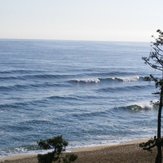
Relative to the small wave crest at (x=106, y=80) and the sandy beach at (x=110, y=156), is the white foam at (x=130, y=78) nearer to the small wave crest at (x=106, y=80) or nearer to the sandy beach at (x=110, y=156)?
the small wave crest at (x=106, y=80)

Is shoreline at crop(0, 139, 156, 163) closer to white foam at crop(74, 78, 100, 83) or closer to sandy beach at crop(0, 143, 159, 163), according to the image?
sandy beach at crop(0, 143, 159, 163)

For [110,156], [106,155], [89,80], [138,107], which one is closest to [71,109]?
[138,107]

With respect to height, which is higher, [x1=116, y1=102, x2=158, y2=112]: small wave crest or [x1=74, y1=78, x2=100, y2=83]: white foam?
[x1=74, y1=78, x2=100, y2=83]: white foam

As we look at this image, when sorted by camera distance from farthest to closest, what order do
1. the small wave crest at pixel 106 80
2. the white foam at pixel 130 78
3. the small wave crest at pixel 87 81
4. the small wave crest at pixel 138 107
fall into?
the white foam at pixel 130 78, the small wave crest at pixel 106 80, the small wave crest at pixel 87 81, the small wave crest at pixel 138 107

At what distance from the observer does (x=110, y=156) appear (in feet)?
102

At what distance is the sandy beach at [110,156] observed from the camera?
2933cm

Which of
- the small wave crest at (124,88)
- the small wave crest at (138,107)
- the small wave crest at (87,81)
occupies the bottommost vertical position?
the small wave crest at (138,107)

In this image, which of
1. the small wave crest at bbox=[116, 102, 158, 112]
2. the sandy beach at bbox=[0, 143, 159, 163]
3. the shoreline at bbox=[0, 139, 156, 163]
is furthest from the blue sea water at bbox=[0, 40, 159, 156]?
the sandy beach at bbox=[0, 143, 159, 163]

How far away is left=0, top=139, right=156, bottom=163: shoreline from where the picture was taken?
29.6 m

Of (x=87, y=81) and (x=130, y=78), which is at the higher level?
(x=130, y=78)

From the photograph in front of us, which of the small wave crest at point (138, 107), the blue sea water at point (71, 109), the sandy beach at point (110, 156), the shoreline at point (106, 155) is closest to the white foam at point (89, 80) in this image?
the blue sea water at point (71, 109)

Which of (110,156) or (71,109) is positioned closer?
(110,156)

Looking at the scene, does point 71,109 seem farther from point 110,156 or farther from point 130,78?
point 130,78

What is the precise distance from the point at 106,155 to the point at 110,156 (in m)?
0.66
